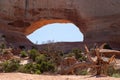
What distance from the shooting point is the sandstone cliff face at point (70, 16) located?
108 feet

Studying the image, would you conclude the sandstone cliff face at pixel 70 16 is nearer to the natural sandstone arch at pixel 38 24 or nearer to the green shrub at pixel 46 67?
the natural sandstone arch at pixel 38 24

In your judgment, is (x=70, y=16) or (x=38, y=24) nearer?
(x=70, y=16)

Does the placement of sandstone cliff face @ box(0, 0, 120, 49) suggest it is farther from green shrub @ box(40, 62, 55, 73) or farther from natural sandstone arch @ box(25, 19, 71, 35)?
green shrub @ box(40, 62, 55, 73)

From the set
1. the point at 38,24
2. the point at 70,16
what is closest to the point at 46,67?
the point at 70,16

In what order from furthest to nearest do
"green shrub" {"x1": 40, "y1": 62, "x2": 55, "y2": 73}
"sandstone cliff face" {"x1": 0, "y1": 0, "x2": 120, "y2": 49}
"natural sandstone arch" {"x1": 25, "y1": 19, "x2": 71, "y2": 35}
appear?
"natural sandstone arch" {"x1": 25, "y1": 19, "x2": 71, "y2": 35}
"sandstone cliff face" {"x1": 0, "y1": 0, "x2": 120, "y2": 49}
"green shrub" {"x1": 40, "y1": 62, "x2": 55, "y2": 73}

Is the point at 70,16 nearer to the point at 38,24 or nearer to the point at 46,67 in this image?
the point at 38,24

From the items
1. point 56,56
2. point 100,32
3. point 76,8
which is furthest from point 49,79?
point 76,8

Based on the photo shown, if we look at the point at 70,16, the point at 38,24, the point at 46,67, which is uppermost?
the point at 70,16

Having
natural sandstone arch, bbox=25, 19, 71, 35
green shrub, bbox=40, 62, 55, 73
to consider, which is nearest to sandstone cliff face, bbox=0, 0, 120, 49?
natural sandstone arch, bbox=25, 19, 71, 35

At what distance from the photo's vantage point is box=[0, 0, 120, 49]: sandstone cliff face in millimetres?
32875

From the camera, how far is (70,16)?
3584 cm

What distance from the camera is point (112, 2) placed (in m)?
33.7

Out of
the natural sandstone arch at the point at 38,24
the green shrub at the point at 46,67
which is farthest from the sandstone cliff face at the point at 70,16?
the green shrub at the point at 46,67

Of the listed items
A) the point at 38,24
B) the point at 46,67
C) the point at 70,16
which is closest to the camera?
the point at 46,67
